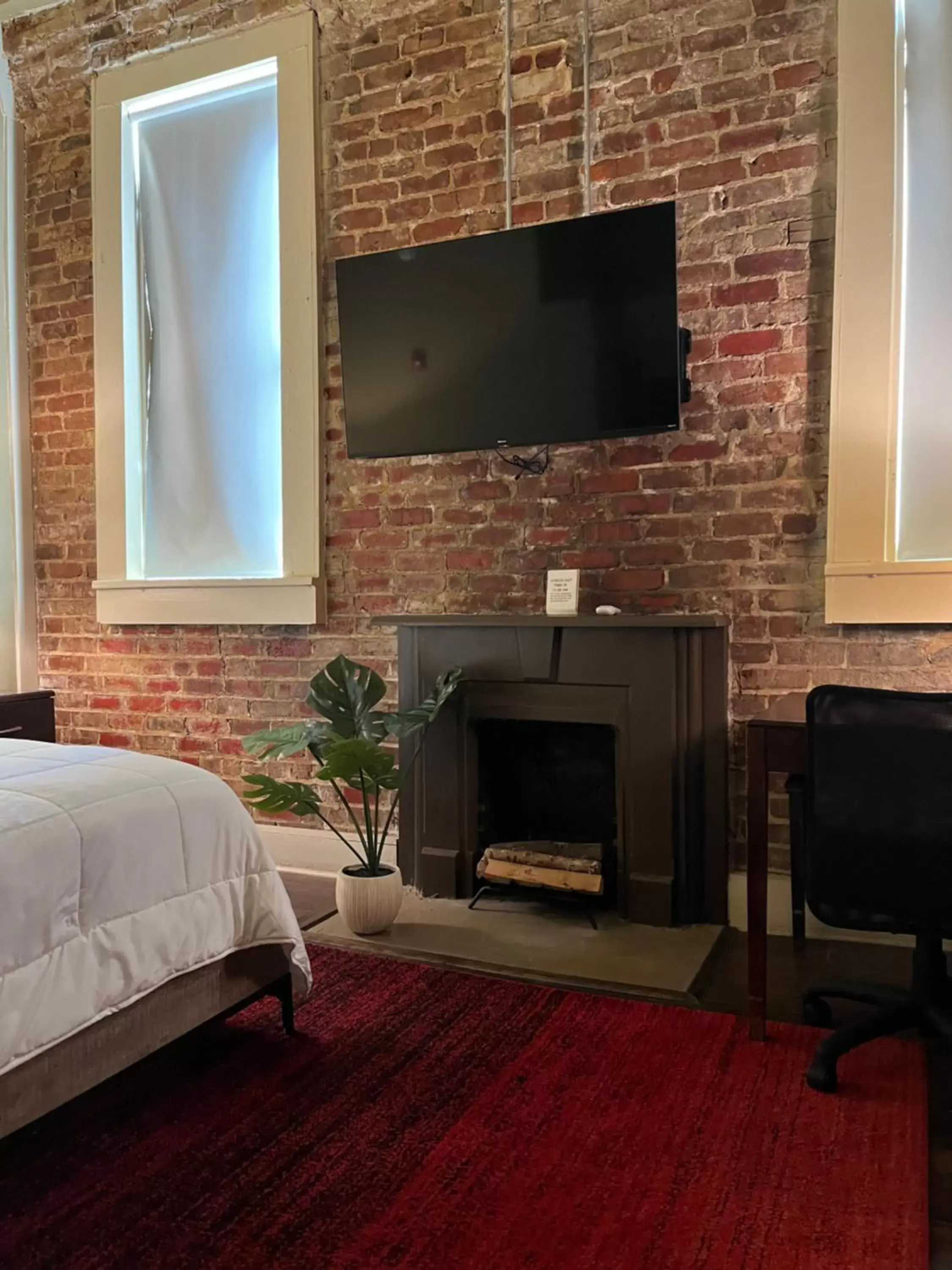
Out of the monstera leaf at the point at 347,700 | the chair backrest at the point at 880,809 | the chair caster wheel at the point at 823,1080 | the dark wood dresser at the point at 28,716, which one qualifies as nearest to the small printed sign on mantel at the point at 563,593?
the monstera leaf at the point at 347,700

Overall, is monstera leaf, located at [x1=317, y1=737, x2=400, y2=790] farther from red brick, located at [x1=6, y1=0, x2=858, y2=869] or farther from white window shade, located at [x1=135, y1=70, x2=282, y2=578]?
white window shade, located at [x1=135, y1=70, x2=282, y2=578]

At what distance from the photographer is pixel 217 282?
385cm

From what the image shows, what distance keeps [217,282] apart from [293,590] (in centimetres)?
127

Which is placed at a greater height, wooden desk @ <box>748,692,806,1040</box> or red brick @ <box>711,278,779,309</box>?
red brick @ <box>711,278,779,309</box>

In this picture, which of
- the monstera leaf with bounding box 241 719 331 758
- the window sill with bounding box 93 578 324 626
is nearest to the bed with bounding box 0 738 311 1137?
the monstera leaf with bounding box 241 719 331 758

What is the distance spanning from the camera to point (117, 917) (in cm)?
184

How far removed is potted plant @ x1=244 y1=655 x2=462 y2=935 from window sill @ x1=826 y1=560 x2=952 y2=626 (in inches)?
46.4

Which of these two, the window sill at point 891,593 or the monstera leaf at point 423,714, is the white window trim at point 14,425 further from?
the window sill at point 891,593

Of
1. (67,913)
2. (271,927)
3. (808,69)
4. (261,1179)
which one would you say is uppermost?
(808,69)

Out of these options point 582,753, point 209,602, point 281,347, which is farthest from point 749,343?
point 209,602

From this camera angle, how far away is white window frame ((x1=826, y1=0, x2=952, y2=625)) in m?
2.81

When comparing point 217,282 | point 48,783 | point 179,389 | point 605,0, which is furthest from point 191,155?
point 48,783

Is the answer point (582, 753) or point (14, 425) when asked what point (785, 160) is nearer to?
point (582, 753)

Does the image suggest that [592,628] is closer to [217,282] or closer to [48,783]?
[48,783]
